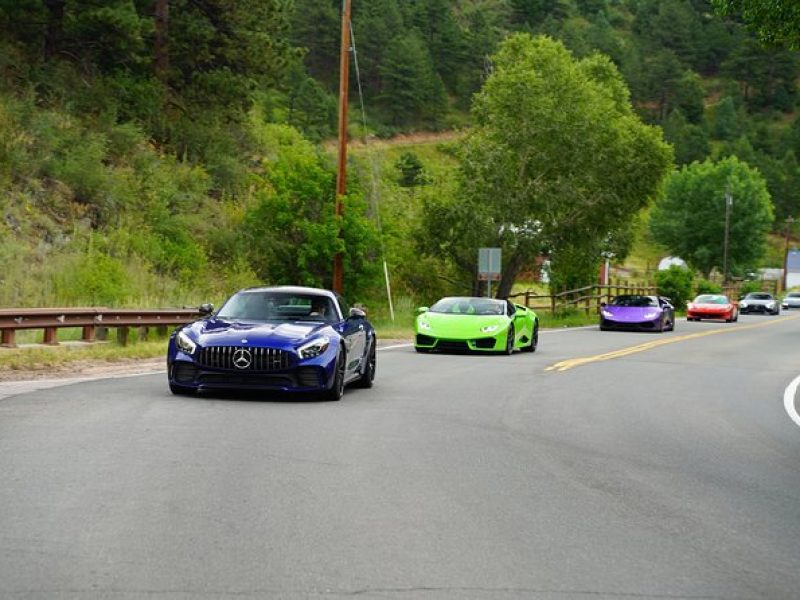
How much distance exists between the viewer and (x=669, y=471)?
31.6 feet

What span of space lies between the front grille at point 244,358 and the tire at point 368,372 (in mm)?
2755

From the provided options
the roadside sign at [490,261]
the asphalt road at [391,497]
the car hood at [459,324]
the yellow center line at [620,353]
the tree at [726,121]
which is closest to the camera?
the asphalt road at [391,497]

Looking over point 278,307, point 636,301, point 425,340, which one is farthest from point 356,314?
point 636,301

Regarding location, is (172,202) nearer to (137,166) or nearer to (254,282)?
(137,166)

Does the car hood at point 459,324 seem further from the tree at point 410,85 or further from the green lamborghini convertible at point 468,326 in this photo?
the tree at point 410,85

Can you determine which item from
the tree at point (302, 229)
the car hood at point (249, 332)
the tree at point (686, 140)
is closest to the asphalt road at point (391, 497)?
the car hood at point (249, 332)

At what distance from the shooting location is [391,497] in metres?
7.97

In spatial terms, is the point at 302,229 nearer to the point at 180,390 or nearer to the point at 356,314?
the point at 356,314

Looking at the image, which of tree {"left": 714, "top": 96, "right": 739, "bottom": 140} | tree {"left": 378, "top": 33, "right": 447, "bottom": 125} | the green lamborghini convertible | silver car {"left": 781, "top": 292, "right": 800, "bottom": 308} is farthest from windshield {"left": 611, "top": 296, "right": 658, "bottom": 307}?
tree {"left": 714, "top": 96, "right": 739, "bottom": 140}

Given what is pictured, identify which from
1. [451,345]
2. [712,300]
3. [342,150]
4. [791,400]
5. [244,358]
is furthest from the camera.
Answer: [712,300]

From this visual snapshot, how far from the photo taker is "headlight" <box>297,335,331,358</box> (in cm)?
1342

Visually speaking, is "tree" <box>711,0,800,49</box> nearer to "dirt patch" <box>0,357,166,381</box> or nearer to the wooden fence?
"dirt patch" <box>0,357,166,381</box>

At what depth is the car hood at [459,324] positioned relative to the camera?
2417 centimetres

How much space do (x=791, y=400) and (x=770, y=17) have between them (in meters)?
5.82
